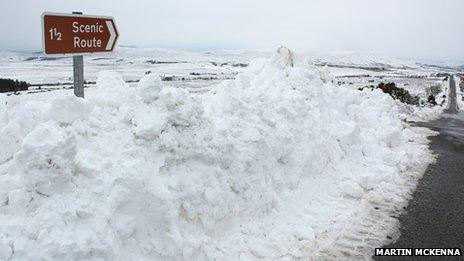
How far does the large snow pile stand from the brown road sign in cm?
71

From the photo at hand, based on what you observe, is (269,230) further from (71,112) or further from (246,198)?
(71,112)

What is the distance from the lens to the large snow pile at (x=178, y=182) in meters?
3.86

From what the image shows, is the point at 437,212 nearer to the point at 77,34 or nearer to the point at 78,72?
the point at 78,72

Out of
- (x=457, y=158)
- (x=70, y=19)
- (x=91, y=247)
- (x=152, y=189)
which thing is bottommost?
(x=457, y=158)

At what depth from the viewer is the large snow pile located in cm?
386

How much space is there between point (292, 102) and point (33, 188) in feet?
19.6

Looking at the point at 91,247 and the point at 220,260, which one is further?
the point at 220,260

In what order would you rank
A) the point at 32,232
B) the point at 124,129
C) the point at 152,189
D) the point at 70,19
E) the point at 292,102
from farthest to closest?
the point at 292,102, the point at 124,129, the point at 152,189, the point at 70,19, the point at 32,232

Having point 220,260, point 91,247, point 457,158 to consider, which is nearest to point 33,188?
point 91,247

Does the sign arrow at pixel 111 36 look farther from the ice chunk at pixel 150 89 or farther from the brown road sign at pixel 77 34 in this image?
the ice chunk at pixel 150 89

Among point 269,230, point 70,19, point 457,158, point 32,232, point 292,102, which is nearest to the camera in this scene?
point 32,232

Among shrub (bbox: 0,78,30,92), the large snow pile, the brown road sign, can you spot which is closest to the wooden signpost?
the brown road sign

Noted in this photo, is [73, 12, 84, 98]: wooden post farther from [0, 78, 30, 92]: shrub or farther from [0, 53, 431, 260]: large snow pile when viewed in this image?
[0, 78, 30, 92]: shrub

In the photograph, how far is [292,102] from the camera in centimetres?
867
